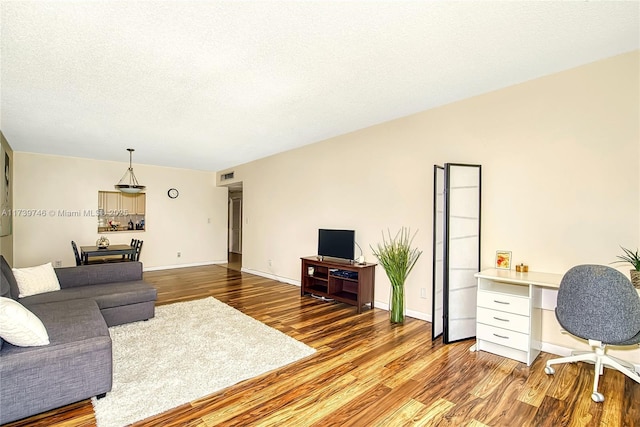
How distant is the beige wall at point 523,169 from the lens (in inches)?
104

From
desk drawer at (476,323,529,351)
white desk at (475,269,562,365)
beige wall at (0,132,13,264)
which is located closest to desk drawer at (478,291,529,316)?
white desk at (475,269,562,365)

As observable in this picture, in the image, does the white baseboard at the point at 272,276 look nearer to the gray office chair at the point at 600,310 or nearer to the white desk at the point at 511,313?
the white desk at the point at 511,313

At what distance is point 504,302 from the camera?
2.88 m

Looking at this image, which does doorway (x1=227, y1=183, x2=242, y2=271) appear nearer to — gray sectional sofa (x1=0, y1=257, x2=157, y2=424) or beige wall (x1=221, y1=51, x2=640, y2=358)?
beige wall (x1=221, y1=51, x2=640, y2=358)

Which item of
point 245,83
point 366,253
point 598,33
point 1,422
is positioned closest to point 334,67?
point 245,83

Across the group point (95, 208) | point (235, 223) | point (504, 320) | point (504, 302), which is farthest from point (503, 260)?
point (235, 223)

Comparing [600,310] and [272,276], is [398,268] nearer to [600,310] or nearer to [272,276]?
[600,310]

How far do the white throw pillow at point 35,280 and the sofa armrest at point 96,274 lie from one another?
12cm

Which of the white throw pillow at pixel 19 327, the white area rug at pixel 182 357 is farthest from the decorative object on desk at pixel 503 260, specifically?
the white throw pillow at pixel 19 327

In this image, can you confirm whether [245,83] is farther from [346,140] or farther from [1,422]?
[1,422]

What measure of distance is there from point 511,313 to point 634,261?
1.01m

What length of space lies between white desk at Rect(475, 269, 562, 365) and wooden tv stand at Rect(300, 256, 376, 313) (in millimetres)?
1579

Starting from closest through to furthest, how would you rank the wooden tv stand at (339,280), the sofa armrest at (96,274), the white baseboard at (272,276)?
the sofa armrest at (96,274)
the wooden tv stand at (339,280)
the white baseboard at (272,276)

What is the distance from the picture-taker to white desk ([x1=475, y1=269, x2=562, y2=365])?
2.74 meters
